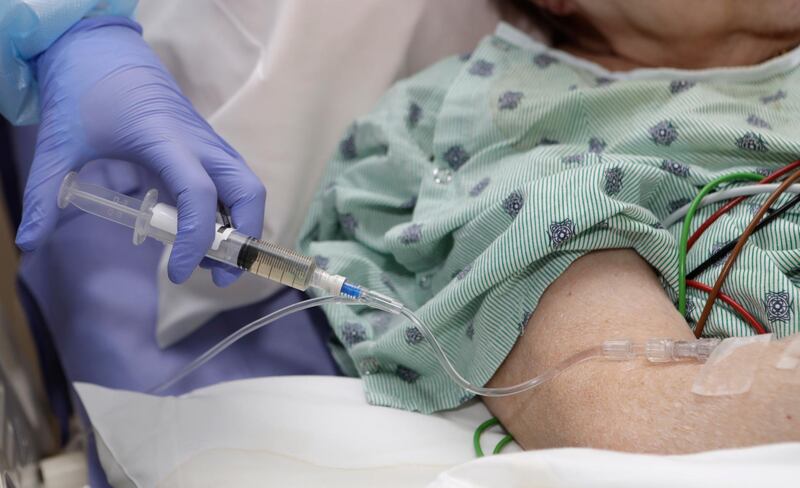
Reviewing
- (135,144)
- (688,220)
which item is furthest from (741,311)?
(135,144)

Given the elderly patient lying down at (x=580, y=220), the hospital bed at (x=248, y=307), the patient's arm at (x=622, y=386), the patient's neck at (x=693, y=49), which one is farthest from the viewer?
the patient's neck at (x=693, y=49)

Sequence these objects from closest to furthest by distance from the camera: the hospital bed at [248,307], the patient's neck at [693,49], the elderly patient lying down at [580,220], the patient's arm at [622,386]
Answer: the patient's arm at [622,386]
the elderly patient lying down at [580,220]
the hospital bed at [248,307]
the patient's neck at [693,49]

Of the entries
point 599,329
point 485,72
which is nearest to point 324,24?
point 485,72

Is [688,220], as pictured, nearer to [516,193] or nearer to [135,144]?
[516,193]

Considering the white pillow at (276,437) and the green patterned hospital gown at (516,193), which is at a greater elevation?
the green patterned hospital gown at (516,193)

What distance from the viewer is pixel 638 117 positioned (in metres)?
1.05

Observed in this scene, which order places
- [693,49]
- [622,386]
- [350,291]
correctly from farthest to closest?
1. [693,49]
2. [350,291]
3. [622,386]

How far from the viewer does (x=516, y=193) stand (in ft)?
2.94

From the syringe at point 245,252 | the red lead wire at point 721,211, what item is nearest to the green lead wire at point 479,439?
the syringe at point 245,252

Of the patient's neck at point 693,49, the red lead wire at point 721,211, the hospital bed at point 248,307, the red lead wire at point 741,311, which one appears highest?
the patient's neck at point 693,49

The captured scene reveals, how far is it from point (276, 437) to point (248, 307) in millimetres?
366

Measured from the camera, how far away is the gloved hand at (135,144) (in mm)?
831

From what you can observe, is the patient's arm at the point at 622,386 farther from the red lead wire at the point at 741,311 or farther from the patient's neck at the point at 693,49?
the patient's neck at the point at 693,49

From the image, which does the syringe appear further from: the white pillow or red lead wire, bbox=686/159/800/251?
red lead wire, bbox=686/159/800/251
